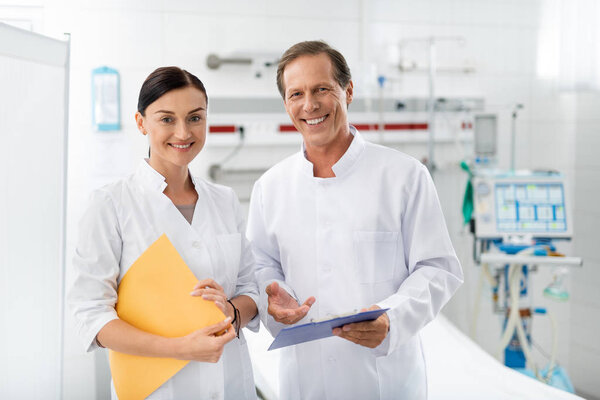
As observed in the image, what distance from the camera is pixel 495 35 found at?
386cm

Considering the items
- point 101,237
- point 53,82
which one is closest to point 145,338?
point 101,237

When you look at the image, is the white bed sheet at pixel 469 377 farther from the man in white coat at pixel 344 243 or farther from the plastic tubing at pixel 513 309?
the man in white coat at pixel 344 243

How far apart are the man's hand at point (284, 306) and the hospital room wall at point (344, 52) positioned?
70.4 inches

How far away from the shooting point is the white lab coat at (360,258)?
160 cm

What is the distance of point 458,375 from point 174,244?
1.62m

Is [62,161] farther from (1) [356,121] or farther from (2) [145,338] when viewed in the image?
(1) [356,121]

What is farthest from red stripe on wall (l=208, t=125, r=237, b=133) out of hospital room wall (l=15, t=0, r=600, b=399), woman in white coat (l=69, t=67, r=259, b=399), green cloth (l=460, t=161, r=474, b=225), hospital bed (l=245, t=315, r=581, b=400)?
woman in white coat (l=69, t=67, r=259, b=399)

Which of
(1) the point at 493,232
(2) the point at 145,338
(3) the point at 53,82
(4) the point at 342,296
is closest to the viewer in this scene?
(2) the point at 145,338

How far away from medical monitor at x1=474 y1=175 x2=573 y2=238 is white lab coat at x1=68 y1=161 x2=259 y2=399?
201 cm

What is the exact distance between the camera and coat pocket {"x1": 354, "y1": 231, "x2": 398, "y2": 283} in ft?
5.25

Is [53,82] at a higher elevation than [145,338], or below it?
higher

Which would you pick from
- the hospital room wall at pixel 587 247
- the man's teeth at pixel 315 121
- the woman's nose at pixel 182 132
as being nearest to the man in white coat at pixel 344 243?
the man's teeth at pixel 315 121

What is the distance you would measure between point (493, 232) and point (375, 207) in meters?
1.76

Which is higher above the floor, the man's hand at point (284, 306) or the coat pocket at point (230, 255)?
the coat pocket at point (230, 255)
